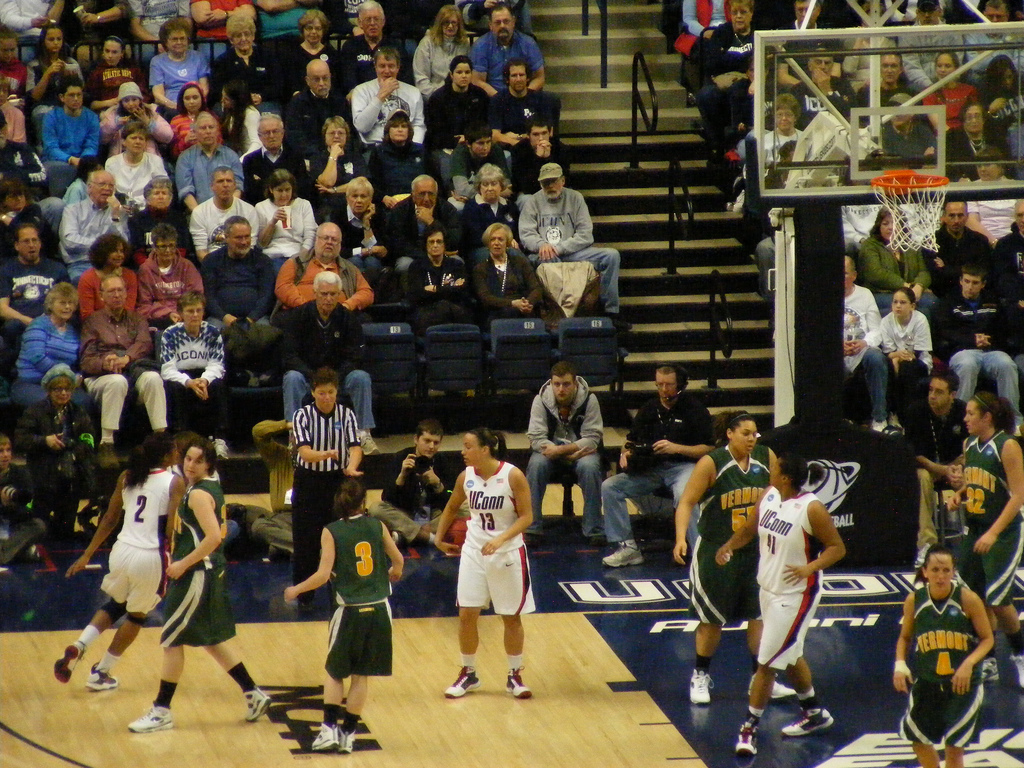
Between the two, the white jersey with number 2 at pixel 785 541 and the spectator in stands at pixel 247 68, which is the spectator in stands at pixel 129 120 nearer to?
the spectator in stands at pixel 247 68

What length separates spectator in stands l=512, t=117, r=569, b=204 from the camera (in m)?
14.5

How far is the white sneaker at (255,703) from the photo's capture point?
878 cm

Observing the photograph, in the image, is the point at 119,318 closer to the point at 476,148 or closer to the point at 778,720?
the point at 476,148

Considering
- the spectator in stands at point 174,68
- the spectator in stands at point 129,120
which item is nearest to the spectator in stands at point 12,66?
the spectator in stands at point 129,120

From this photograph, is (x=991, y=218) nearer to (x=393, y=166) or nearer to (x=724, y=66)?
(x=724, y=66)

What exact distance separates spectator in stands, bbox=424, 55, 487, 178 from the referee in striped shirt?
16.1 ft

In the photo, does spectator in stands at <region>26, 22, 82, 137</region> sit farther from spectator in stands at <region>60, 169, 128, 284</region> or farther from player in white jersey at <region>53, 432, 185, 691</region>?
player in white jersey at <region>53, 432, 185, 691</region>

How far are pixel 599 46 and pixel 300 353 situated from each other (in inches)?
245

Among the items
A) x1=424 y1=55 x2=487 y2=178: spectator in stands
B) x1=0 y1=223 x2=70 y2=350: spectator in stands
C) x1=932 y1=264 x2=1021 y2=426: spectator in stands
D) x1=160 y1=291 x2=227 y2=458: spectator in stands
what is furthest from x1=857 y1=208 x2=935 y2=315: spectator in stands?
x1=0 y1=223 x2=70 y2=350: spectator in stands

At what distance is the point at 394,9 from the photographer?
15.8 m

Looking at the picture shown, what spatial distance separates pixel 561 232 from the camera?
14227 mm

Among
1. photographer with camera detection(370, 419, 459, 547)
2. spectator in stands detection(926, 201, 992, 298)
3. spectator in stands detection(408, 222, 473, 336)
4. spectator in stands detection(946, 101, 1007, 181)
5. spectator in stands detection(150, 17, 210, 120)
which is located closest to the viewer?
spectator in stands detection(946, 101, 1007, 181)

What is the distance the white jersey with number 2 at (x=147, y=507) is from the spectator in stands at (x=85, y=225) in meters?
4.76

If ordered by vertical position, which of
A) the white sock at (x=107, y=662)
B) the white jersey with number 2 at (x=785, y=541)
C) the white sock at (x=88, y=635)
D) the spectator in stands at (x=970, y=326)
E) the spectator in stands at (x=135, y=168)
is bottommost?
the white sock at (x=107, y=662)
